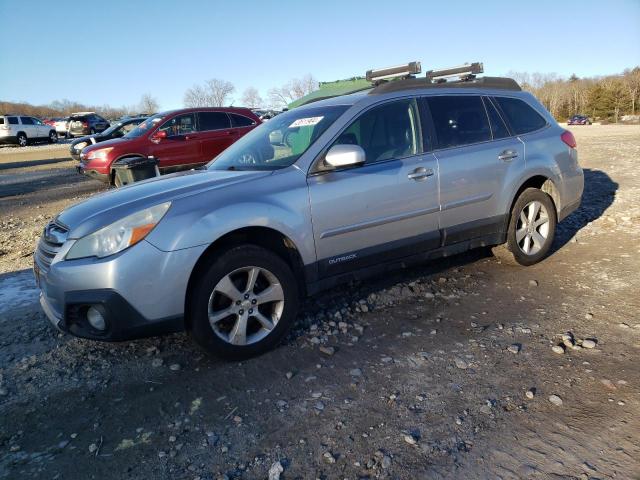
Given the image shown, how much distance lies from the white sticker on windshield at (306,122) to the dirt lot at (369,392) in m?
1.54

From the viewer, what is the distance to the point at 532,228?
4.90 metres

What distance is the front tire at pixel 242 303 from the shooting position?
314 cm

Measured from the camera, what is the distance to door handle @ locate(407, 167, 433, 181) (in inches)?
157

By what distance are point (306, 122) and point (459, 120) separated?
4.73 ft

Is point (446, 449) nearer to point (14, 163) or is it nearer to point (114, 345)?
→ point (114, 345)

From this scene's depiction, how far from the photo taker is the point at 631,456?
227cm

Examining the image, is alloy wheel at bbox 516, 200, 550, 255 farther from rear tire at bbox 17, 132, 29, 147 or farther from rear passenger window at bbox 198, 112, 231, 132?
rear tire at bbox 17, 132, 29, 147

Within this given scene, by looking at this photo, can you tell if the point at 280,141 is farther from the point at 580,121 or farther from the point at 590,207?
the point at 580,121

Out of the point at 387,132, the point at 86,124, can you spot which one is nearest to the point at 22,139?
the point at 86,124

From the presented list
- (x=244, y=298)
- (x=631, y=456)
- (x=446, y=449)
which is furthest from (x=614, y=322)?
(x=244, y=298)

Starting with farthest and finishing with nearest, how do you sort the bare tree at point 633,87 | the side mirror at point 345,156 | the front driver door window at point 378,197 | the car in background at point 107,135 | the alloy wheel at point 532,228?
the bare tree at point 633,87 < the car in background at point 107,135 < the alloy wheel at point 532,228 < the front driver door window at point 378,197 < the side mirror at point 345,156

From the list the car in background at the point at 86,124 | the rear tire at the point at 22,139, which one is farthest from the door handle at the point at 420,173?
the car in background at the point at 86,124

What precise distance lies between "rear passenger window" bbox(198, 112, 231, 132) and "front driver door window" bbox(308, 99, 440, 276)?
7856 millimetres

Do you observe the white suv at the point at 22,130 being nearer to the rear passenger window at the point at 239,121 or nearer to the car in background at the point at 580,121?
the rear passenger window at the point at 239,121
